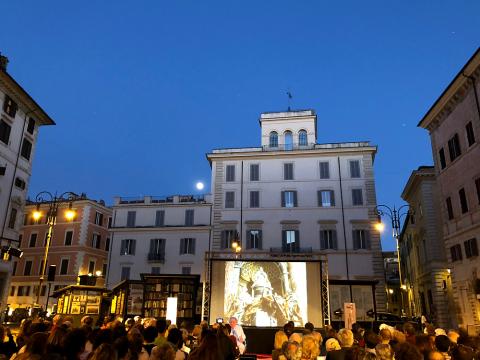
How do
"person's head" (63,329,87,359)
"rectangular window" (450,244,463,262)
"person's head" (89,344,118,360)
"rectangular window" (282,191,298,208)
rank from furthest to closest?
"rectangular window" (282,191,298,208)
"rectangular window" (450,244,463,262)
"person's head" (63,329,87,359)
"person's head" (89,344,118,360)

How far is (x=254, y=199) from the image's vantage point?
3888 centimetres

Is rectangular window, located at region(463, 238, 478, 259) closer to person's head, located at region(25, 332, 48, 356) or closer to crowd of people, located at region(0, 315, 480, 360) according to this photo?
crowd of people, located at region(0, 315, 480, 360)

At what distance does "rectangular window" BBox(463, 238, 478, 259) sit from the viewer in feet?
71.3

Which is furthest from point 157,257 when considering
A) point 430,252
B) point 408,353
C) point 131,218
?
point 408,353

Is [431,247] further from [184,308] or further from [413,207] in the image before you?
[184,308]

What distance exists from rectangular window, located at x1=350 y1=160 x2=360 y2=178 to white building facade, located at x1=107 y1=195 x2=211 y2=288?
14245 millimetres

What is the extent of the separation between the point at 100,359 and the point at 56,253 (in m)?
47.0

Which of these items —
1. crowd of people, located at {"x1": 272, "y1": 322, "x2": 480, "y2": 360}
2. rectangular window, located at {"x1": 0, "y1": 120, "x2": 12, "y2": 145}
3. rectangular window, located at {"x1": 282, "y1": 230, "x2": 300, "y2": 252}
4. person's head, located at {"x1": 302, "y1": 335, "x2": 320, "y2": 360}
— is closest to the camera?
crowd of people, located at {"x1": 272, "y1": 322, "x2": 480, "y2": 360}

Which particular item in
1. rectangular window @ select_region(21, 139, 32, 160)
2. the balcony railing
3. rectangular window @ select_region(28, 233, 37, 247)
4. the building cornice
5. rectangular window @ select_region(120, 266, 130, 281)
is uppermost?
the building cornice

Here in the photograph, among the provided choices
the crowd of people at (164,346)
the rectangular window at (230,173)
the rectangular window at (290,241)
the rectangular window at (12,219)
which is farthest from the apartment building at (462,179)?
the rectangular window at (12,219)

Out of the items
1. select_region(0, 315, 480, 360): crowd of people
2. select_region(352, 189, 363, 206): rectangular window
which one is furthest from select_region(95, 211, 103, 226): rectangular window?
select_region(0, 315, 480, 360): crowd of people

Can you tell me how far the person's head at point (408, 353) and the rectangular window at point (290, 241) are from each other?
31.3m

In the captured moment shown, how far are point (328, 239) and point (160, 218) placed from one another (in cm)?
1682

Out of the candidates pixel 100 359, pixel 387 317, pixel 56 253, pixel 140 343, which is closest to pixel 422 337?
pixel 140 343
